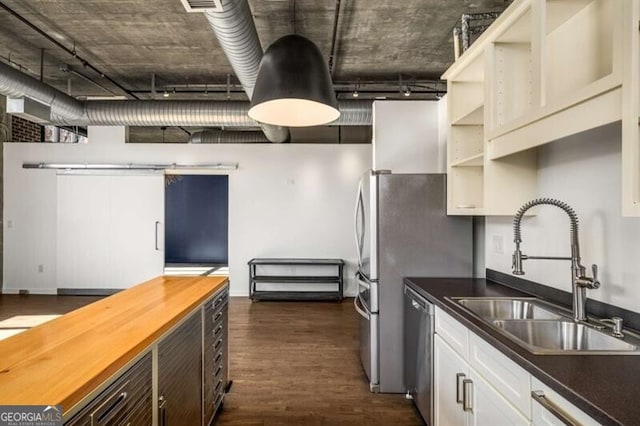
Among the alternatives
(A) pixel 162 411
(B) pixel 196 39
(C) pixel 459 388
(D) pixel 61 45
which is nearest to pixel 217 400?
(A) pixel 162 411

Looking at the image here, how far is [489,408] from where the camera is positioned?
5.11ft

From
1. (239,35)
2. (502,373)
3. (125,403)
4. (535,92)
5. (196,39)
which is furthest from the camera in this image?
(196,39)

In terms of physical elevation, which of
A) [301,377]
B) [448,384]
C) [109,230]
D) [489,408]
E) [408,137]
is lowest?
[301,377]

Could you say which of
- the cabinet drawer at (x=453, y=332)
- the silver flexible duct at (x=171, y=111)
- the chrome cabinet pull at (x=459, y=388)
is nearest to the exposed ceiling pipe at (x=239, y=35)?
the silver flexible duct at (x=171, y=111)

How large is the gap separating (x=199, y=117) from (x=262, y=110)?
3.13m

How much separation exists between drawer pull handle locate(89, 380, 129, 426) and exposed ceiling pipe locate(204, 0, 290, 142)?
231cm

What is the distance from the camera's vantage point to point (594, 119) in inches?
54.2

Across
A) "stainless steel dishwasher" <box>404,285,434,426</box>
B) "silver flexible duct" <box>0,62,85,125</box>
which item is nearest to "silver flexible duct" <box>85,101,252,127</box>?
"silver flexible duct" <box>0,62,85,125</box>

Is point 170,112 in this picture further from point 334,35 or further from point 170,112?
point 334,35

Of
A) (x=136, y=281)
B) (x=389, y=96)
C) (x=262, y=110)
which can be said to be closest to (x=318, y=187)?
(x=389, y=96)

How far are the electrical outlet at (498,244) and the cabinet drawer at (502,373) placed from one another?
1.19 m

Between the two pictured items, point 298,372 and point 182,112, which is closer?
point 298,372

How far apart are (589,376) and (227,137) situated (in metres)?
6.78

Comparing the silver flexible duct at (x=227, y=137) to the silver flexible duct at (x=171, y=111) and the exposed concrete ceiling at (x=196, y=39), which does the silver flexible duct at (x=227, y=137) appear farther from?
the silver flexible duct at (x=171, y=111)
